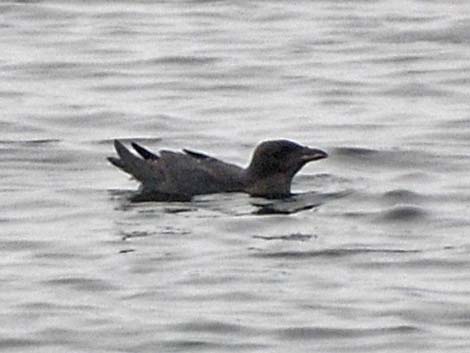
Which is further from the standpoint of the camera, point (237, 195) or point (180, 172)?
point (237, 195)

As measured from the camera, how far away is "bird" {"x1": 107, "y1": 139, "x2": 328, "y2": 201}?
18.6 meters

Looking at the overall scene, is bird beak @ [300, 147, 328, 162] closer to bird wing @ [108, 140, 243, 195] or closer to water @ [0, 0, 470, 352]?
water @ [0, 0, 470, 352]

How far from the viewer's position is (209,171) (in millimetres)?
18672

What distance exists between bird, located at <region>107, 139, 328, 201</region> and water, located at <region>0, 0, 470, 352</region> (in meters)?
0.17

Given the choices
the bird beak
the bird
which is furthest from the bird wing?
the bird beak

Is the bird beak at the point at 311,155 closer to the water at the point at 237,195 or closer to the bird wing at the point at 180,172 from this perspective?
the water at the point at 237,195

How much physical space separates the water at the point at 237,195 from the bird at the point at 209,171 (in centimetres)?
17

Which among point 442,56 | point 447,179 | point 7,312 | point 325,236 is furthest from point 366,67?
point 7,312

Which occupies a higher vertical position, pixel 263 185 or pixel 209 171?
pixel 209 171

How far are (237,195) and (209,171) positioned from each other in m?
0.30

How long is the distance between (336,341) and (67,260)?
2571 millimetres

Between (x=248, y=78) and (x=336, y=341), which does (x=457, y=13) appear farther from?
(x=336, y=341)

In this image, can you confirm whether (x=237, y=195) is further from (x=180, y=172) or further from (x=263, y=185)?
(x=180, y=172)

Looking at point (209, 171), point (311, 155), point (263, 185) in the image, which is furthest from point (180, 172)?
point (311, 155)
